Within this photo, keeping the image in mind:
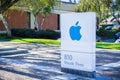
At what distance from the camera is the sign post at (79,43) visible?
32.4 ft

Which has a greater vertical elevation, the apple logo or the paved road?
the apple logo

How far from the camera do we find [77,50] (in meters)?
10.3

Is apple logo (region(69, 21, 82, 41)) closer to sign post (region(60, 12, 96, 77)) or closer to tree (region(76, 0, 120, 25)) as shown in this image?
sign post (region(60, 12, 96, 77))

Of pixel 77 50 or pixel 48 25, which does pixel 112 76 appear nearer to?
pixel 77 50

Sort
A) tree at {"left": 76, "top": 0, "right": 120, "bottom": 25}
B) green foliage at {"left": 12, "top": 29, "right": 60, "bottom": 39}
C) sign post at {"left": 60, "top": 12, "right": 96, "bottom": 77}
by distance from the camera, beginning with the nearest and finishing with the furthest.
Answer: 1. sign post at {"left": 60, "top": 12, "right": 96, "bottom": 77}
2. tree at {"left": 76, "top": 0, "right": 120, "bottom": 25}
3. green foliage at {"left": 12, "top": 29, "right": 60, "bottom": 39}

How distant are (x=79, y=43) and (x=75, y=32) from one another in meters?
0.39

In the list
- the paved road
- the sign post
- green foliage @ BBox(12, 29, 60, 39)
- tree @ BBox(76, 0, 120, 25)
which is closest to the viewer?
the sign post

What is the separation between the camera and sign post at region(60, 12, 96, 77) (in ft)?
32.4

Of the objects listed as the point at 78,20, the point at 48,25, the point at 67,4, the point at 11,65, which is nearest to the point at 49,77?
the point at 78,20

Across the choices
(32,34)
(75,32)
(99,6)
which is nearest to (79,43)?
(75,32)

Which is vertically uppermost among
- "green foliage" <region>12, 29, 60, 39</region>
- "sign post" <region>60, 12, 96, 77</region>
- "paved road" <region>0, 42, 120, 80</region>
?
"sign post" <region>60, 12, 96, 77</region>

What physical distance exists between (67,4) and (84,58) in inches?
1430

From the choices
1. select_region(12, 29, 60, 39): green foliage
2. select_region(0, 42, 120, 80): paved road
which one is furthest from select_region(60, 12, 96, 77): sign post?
select_region(12, 29, 60, 39): green foliage

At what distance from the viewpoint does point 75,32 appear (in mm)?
10273
